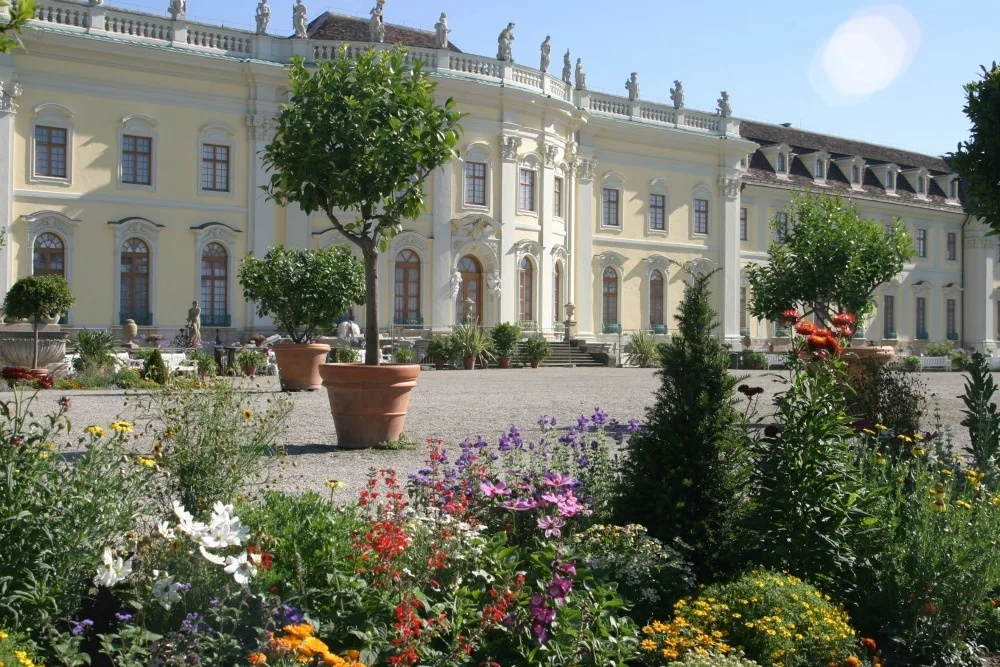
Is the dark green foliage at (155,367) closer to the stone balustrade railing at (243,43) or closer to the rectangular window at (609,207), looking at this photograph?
the stone balustrade railing at (243,43)

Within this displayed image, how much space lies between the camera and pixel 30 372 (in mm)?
5035

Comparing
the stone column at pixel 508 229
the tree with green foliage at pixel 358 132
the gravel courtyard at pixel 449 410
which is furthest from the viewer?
the stone column at pixel 508 229

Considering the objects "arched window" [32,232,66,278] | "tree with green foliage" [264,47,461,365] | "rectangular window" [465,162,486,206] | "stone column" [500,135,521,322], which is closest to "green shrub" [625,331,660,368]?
"stone column" [500,135,521,322]

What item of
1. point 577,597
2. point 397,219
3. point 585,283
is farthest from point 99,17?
point 577,597

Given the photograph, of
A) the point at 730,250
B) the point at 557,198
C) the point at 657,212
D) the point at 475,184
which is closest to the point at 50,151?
the point at 475,184

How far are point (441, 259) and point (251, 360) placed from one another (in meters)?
9.88

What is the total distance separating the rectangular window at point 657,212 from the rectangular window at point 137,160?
1803 cm

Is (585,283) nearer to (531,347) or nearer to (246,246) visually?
(531,347)

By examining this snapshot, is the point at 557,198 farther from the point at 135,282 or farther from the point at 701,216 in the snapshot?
the point at 135,282

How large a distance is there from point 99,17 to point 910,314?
120ft

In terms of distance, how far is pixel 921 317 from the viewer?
151 feet

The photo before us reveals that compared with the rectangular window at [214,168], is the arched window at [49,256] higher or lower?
lower

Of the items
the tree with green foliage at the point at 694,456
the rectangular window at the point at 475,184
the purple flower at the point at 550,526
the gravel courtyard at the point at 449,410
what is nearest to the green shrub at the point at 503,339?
the rectangular window at the point at 475,184

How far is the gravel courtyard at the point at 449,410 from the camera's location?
8.68m
